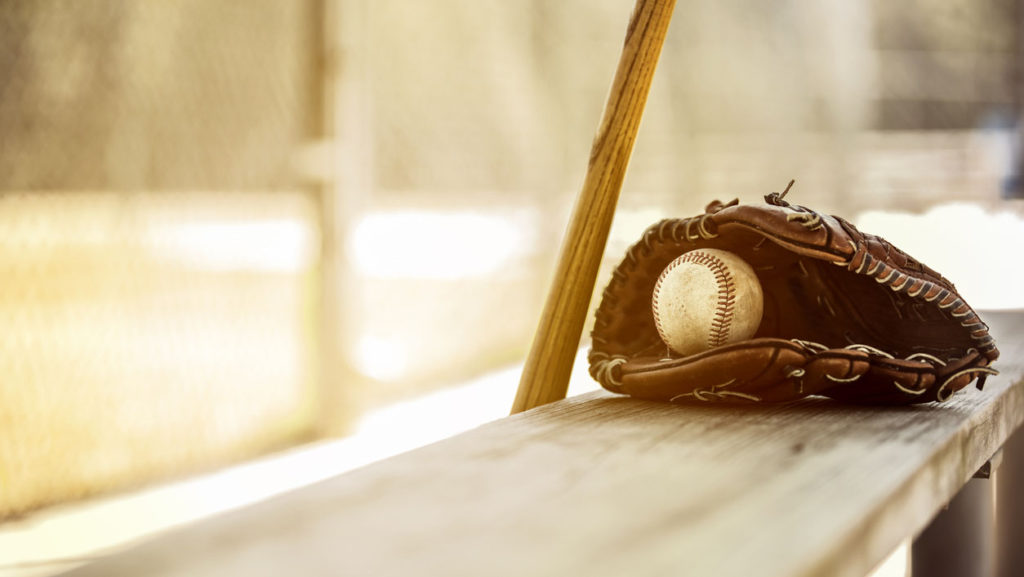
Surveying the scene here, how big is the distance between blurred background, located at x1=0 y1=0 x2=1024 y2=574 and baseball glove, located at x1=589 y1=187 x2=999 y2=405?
132 cm

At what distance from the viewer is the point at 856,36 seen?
7652mm

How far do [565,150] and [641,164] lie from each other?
4.46 ft

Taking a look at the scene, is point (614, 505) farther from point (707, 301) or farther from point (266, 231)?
point (266, 231)

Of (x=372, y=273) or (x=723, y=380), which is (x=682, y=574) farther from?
(x=372, y=273)

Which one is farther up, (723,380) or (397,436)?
(723,380)

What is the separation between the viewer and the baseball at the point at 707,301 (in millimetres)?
920

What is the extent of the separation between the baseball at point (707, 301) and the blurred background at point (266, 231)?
137 centimetres

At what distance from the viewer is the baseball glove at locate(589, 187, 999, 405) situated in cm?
85

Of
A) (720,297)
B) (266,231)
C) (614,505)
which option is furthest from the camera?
(266,231)

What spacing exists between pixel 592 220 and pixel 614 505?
20.2 inches

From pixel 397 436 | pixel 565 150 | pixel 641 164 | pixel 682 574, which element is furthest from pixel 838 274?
pixel 641 164

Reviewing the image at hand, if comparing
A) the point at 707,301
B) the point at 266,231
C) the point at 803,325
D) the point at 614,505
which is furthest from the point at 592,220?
the point at 266,231

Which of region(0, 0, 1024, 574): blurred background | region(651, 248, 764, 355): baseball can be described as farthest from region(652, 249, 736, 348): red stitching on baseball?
region(0, 0, 1024, 574): blurred background

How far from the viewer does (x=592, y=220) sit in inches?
39.5
